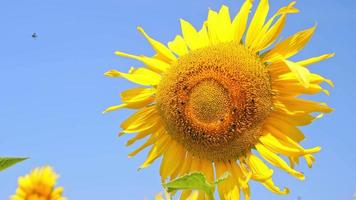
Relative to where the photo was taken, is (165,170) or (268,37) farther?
(165,170)

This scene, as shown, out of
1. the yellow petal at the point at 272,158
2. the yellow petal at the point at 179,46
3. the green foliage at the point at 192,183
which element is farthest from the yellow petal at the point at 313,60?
the green foliage at the point at 192,183

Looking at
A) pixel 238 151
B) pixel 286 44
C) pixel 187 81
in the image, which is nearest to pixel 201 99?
pixel 187 81

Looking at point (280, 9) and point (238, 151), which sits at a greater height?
point (280, 9)

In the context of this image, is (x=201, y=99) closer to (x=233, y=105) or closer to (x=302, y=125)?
(x=233, y=105)

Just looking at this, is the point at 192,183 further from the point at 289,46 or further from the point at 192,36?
the point at 192,36

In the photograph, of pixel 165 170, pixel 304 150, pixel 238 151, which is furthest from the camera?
pixel 165 170

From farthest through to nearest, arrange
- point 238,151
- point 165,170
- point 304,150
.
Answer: point 165,170 < point 238,151 < point 304,150

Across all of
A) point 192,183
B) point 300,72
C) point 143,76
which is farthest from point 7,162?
point 143,76
